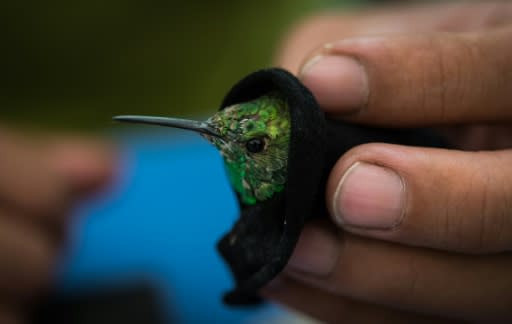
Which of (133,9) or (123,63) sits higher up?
(133,9)

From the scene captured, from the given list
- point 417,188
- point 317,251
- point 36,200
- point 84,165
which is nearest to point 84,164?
point 84,165

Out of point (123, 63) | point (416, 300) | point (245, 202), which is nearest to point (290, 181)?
point (245, 202)

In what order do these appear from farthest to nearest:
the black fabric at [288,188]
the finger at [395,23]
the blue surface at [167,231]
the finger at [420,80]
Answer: the blue surface at [167,231], the finger at [395,23], the finger at [420,80], the black fabric at [288,188]

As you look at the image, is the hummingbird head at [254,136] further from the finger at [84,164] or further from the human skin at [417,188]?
the finger at [84,164]

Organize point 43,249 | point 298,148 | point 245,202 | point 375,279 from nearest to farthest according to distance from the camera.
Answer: point 298,148
point 245,202
point 375,279
point 43,249

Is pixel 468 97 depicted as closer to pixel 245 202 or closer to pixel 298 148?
pixel 298 148

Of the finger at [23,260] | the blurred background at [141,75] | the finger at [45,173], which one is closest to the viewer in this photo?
the finger at [23,260]

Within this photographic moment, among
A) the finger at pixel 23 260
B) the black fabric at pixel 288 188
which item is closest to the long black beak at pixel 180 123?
the black fabric at pixel 288 188
